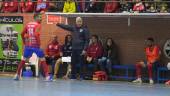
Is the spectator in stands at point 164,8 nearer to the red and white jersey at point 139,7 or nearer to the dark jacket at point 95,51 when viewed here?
the red and white jersey at point 139,7

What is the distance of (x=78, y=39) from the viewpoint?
53.4 feet

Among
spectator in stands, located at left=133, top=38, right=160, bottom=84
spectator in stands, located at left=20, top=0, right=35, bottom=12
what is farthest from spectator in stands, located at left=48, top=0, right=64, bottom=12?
spectator in stands, located at left=133, top=38, right=160, bottom=84

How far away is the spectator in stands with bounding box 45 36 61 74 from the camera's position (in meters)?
18.1

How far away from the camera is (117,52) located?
1791 cm

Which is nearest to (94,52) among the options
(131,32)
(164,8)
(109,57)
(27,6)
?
(109,57)

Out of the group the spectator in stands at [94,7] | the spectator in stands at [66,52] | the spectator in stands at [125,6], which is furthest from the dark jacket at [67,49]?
the spectator in stands at [125,6]

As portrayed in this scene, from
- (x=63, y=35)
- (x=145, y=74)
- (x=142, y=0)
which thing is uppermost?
(x=142, y=0)

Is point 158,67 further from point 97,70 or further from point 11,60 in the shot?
point 11,60

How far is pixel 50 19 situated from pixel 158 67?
4.98m

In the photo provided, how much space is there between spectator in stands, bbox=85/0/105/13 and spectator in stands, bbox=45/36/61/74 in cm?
169

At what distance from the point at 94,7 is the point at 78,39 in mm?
2422

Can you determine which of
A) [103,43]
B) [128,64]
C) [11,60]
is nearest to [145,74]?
[128,64]

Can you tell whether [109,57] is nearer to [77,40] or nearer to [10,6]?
[77,40]

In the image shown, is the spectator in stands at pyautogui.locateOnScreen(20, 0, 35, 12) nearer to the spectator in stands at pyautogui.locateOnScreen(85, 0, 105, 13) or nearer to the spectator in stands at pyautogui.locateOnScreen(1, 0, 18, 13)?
the spectator in stands at pyautogui.locateOnScreen(1, 0, 18, 13)
